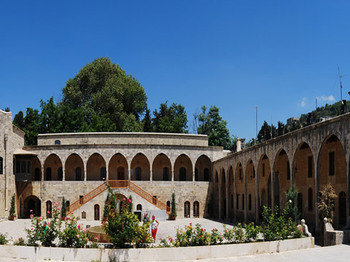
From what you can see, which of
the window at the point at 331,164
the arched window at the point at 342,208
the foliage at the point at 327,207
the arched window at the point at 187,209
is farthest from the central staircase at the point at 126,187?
the foliage at the point at 327,207

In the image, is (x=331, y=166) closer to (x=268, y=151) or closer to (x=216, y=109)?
(x=268, y=151)

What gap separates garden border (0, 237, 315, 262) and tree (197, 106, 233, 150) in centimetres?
4546

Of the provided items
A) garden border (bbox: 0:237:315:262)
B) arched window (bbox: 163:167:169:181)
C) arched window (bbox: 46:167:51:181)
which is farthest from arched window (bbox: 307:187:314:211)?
arched window (bbox: 46:167:51:181)

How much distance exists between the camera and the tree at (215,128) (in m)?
59.4

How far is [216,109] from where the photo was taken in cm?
6303

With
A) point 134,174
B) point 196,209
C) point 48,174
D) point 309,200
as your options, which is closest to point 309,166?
point 309,200

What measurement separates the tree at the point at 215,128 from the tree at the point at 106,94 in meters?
9.32

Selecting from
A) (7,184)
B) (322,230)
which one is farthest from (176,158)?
(322,230)

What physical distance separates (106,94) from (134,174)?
57.1 feet

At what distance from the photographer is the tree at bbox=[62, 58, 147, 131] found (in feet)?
185

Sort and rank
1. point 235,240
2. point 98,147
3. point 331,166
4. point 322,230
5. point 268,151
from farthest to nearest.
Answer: point 98,147 → point 268,151 → point 331,166 → point 322,230 → point 235,240

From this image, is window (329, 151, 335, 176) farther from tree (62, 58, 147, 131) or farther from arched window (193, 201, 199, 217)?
tree (62, 58, 147, 131)

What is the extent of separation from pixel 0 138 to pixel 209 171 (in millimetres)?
20076

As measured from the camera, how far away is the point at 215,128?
201 ft
